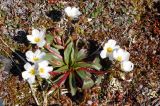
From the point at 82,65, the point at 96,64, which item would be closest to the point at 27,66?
the point at 82,65

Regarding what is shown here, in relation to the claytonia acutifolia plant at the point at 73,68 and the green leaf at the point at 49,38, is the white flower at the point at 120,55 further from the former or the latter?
the green leaf at the point at 49,38

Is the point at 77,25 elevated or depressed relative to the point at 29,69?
elevated

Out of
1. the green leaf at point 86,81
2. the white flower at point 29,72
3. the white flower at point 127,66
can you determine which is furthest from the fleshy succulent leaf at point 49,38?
the white flower at point 127,66

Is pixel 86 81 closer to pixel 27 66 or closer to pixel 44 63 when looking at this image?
pixel 44 63

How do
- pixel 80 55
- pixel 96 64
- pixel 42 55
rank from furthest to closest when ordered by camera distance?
pixel 80 55 → pixel 96 64 → pixel 42 55

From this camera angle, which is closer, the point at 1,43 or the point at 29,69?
the point at 29,69

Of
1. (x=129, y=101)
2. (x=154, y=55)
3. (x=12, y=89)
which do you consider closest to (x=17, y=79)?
(x=12, y=89)

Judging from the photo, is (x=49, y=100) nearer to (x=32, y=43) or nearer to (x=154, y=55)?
(x=32, y=43)
